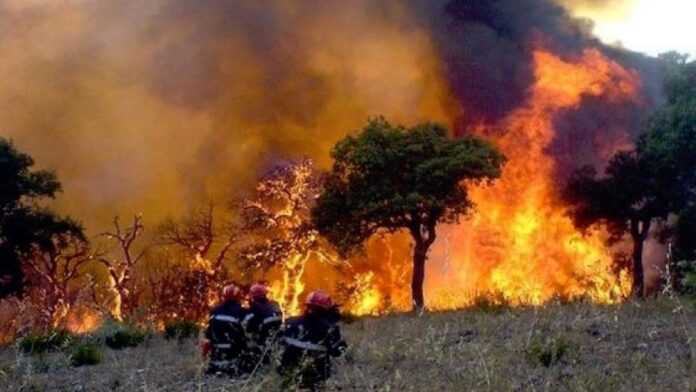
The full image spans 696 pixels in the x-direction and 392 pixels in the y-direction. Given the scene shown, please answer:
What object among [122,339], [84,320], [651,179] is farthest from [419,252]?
[122,339]

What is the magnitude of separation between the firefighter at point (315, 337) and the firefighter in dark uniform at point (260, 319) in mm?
802

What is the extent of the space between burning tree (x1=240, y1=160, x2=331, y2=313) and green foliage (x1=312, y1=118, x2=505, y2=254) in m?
3.52

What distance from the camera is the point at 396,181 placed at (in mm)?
36406

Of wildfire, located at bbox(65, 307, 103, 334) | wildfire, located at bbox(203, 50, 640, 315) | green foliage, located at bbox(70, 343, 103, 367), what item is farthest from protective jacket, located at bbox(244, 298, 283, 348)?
wildfire, located at bbox(203, 50, 640, 315)

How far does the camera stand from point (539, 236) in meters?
44.6

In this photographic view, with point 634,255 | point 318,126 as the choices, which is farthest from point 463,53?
point 634,255

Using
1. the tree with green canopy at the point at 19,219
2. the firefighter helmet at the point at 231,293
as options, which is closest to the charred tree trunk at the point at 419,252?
the tree with green canopy at the point at 19,219

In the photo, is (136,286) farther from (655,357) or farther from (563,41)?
(655,357)

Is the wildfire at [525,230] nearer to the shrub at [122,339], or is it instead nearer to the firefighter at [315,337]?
the shrub at [122,339]

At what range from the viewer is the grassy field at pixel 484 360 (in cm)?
955

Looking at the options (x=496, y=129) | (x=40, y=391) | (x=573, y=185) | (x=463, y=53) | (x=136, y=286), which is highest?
(x=463, y=53)

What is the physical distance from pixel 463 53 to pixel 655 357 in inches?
1837

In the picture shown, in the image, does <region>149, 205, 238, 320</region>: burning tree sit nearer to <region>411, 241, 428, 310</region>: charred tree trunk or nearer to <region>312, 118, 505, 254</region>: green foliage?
<region>312, 118, 505, 254</region>: green foliage

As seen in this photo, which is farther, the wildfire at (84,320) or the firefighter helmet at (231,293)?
the wildfire at (84,320)
